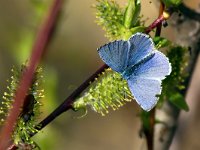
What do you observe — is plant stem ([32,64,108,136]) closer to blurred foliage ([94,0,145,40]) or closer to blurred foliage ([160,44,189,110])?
blurred foliage ([94,0,145,40])

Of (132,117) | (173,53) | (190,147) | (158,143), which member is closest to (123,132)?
(132,117)

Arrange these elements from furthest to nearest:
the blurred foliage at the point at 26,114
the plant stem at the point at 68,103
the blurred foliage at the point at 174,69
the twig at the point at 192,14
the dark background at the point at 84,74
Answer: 1. the dark background at the point at 84,74
2. the twig at the point at 192,14
3. the blurred foliage at the point at 174,69
4. the plant stem at the point at 68,103
5. the blurred foliage at the point at 26,114

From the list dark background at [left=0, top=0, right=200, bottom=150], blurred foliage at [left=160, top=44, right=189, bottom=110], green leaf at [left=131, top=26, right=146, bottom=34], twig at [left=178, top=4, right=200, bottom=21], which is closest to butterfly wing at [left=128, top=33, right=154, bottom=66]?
green leaf at [left=131, top=26, right=146, bottom=34]

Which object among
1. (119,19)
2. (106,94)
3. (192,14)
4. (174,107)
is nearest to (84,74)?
(174,107)

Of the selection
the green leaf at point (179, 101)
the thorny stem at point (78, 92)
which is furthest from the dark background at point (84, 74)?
the thorny stem at point (78, 92)

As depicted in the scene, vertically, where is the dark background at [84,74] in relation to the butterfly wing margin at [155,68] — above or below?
below

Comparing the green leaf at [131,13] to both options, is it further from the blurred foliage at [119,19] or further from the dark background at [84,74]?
the dark background at [84,74]
